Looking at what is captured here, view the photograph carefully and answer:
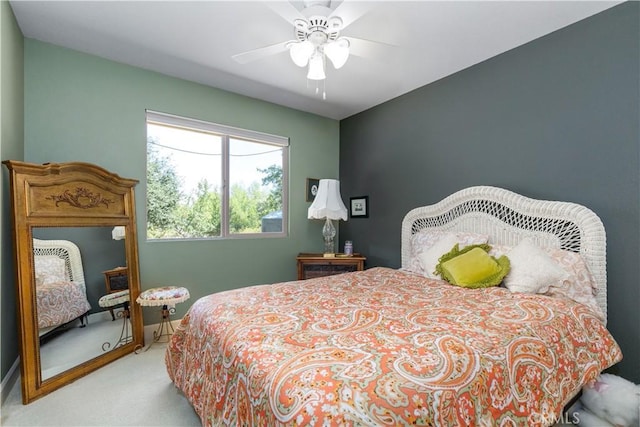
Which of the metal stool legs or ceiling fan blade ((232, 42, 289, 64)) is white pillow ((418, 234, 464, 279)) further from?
the metal stool legs

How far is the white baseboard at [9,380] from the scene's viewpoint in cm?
186

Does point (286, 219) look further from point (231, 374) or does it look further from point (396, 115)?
point (231, 374)

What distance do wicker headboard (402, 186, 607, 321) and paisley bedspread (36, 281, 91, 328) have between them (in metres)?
2.95

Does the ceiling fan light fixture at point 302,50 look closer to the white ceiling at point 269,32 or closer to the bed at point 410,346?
the white ceiling at point 269,32

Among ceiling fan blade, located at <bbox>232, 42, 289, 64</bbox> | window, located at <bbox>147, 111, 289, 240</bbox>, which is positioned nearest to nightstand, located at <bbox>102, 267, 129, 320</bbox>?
window, located at <bbox>147, 111, 289, 240</bbox>

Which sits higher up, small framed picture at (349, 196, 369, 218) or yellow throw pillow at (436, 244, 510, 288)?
small framed picture at (349, 196, 369, 218)

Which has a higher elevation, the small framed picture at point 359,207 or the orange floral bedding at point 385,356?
the small framed picture at point 359,207

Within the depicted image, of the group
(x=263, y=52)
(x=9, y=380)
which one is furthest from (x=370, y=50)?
(x=9, y=380)

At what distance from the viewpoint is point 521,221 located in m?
2.43

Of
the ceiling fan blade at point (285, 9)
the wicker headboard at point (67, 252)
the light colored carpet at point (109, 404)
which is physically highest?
the ceiling fan blade at point (285, 9)

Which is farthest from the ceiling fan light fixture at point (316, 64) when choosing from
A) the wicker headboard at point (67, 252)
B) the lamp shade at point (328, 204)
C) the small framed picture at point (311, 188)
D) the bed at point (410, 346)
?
the wicker headboard at point (67, 252)

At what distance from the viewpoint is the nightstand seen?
8.27ft

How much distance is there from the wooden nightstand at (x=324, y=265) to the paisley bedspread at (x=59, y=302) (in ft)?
6.53

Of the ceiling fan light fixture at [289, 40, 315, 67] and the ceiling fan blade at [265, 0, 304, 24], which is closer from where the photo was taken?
the ceiling fan blade at [265, 0, 304, 24]
